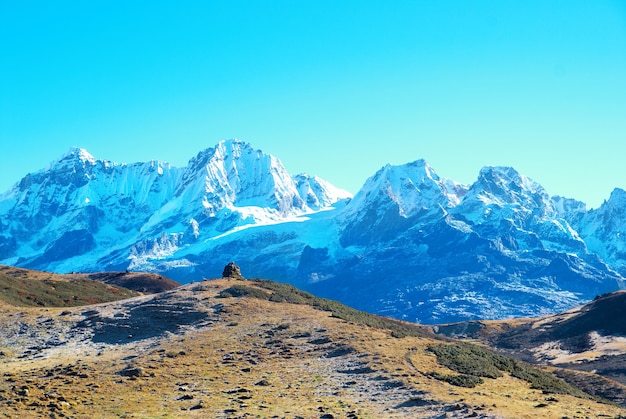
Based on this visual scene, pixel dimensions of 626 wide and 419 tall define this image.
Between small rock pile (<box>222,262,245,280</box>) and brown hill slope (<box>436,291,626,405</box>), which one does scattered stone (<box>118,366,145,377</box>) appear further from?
brown hill slope (<box>436,291,626,405</box>)

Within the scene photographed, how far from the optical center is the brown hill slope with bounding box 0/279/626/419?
51719 mm

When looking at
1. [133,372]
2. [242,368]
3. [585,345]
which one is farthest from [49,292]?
[585,345]

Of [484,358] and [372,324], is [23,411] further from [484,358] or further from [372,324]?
[372,324]

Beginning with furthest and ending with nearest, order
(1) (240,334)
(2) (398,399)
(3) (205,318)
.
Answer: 1. (3) (205,318)
2. (1) (240,334)
3. (2) (398,399)

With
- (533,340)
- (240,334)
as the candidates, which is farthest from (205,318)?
(533,340)

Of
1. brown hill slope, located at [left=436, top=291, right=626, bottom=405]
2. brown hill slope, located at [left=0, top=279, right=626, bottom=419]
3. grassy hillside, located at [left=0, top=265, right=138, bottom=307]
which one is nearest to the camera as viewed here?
brown hill slope, located at [left=0, top=279, right=626, bottom=419]

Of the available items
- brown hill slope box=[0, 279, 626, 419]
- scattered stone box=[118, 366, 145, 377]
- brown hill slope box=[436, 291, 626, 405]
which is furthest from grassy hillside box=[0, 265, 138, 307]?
brown hill slope box=[436, 291, 626, 405]

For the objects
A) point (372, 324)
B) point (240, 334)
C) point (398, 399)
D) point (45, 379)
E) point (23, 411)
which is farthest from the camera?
point (372, 324)

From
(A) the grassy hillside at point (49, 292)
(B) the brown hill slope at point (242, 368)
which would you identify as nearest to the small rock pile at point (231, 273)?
(A) the grassy hillside at point (49, 292)

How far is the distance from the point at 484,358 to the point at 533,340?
12550 cm

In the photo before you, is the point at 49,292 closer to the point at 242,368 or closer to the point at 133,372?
the point at 133,372

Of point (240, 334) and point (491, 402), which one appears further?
point (240, 334)

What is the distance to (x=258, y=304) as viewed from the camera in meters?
95.2

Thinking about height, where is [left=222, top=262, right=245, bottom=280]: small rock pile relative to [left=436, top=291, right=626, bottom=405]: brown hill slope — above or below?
above
